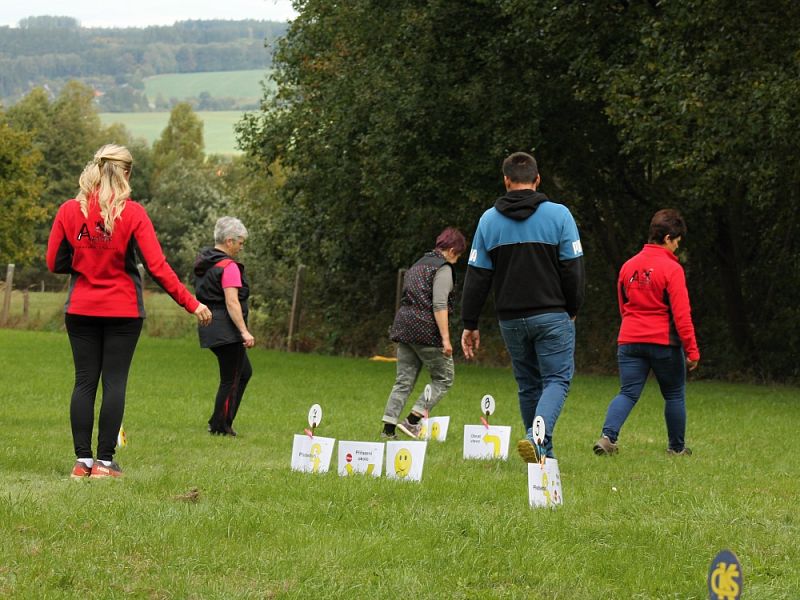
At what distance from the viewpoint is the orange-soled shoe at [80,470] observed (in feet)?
25.6

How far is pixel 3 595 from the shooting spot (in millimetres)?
4785

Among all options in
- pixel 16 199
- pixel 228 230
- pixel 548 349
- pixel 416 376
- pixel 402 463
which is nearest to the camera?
pixel 402 463

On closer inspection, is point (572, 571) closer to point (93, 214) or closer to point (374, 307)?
point (93, 214)

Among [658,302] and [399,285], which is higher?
[658,302]

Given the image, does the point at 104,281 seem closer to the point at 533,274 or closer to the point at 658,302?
the point at 533,274

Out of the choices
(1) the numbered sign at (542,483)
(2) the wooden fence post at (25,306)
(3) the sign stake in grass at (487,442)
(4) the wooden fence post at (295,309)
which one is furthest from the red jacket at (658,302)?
(2) the wooden fence post at (25,306)

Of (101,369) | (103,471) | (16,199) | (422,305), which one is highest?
(422,305)

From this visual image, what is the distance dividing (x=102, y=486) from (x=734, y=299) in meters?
17.6

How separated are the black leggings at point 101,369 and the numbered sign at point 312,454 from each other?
45.7 inches

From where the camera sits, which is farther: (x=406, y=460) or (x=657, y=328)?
(x=657, y=328)

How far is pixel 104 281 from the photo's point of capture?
7.72 metres

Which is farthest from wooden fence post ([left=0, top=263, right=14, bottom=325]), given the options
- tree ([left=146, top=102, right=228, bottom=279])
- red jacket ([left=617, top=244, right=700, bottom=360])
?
red jacket ([left=617, top=244, right=700, bottom=360])

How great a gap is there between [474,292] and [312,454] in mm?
1467

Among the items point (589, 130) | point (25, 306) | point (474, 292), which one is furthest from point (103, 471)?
point (25, 306)
